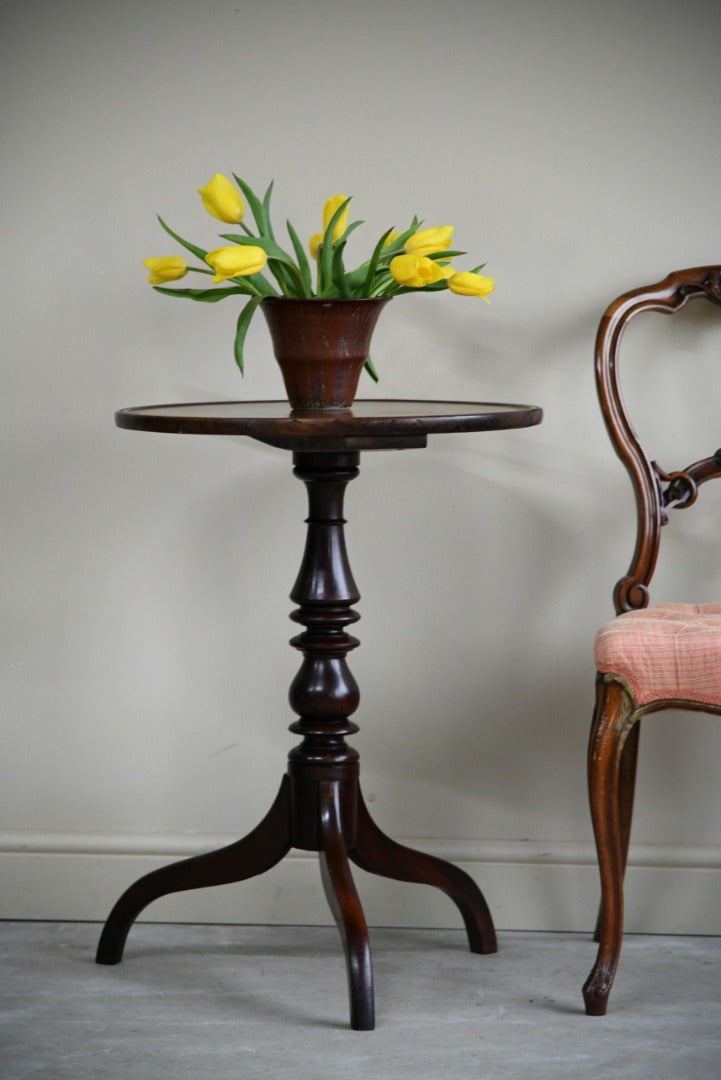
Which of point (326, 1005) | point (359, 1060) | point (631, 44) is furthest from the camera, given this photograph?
point (631, 44)

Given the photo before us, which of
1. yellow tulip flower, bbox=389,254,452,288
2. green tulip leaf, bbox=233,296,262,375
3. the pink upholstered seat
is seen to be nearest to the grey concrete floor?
the pink upholstered seat

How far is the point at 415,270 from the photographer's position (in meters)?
1.47

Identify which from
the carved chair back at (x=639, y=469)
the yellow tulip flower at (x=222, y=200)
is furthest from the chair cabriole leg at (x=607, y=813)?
the yellow tulip flower at (x=222, y=200)

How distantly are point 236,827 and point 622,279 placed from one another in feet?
3.56

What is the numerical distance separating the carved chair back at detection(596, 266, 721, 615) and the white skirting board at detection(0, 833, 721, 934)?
1.59 ft

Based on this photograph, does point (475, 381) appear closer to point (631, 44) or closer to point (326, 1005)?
point (631, 44)

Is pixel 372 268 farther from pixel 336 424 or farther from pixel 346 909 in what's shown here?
pixel 346 909

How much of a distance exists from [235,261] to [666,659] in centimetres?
71

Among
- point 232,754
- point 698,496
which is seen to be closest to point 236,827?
point 232,754

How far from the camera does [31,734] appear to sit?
2.01m

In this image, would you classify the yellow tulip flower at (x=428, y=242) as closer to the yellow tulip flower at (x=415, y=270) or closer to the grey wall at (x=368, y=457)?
the yellow tulip flower at (x=415, y=270)

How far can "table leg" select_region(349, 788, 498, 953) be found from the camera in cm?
171

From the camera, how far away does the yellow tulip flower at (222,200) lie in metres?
1.51

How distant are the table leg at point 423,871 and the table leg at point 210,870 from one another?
11 centimetres
